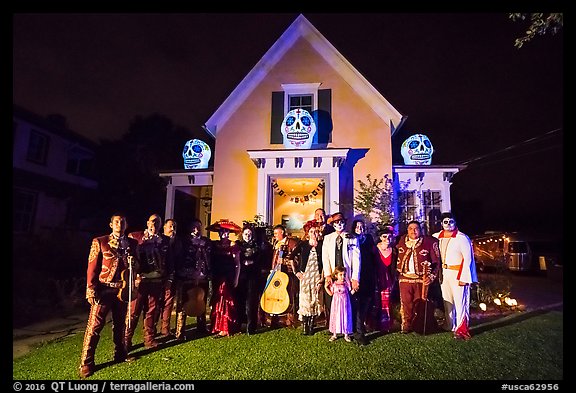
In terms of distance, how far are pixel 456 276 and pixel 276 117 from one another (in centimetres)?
765

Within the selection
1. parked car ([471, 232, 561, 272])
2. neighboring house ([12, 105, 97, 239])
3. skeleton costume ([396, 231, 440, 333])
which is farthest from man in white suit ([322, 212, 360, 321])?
parked car ([471, 232, 561, 272])

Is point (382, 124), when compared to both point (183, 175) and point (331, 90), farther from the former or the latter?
point (183, 175)

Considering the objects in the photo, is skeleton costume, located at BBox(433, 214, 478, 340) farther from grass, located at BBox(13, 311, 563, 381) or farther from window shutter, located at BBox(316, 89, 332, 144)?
window shutter, located at BBox(316, 89, 332, 144)

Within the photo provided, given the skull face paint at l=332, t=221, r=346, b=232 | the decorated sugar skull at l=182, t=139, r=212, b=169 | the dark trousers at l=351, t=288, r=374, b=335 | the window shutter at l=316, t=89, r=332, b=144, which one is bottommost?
the dark trousers at l=351, t=288, r=374, b=335

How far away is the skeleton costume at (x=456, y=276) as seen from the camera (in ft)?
20.6

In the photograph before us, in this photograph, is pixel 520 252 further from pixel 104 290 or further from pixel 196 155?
pixel 104 290

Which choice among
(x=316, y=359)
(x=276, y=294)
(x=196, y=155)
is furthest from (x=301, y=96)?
(x=316, y=359)

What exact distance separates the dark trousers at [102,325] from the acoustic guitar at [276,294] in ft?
8.15

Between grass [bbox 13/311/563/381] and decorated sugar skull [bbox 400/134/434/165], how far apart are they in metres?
6.23

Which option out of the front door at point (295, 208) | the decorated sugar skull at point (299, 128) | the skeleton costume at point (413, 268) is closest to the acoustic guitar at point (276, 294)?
the skeleton costume at point (413, 268)

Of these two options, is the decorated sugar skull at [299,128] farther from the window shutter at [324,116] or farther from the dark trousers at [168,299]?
the dark trousers at [168,299]

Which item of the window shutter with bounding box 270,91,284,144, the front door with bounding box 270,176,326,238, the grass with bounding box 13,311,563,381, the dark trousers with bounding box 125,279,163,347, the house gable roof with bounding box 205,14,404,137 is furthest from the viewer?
the front door with bounding box 270,176,326,238

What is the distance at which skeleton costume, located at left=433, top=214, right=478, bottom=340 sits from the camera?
20.6 feet

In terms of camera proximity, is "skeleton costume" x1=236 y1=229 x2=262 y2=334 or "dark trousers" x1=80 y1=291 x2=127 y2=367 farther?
"skeleton costume" x1=236 y1=229 x2=262 y2=334
